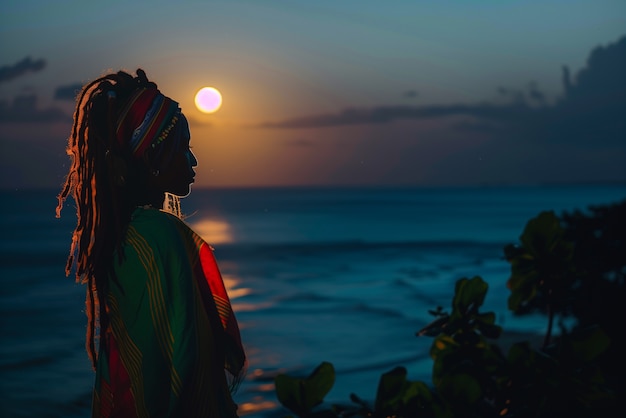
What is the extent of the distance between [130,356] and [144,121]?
0.52 m

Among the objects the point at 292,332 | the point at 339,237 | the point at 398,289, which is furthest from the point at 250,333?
the point at 339,237

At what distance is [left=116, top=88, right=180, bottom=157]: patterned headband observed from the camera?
1.69 metres

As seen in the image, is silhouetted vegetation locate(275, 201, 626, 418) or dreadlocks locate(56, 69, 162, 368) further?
silhouetted vegetation locate(275, 201, 626, 418)

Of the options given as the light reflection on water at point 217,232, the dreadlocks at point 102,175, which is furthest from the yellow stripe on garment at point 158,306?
the light reflection on water at point 217,232

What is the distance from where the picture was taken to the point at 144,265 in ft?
5.38

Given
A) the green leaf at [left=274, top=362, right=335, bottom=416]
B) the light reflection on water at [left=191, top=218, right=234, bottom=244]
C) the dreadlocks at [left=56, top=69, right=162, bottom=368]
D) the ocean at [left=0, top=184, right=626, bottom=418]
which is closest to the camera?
the dreadlocks at [left=56, top=69, right=162, bottom=368]

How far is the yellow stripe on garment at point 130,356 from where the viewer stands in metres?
1.62

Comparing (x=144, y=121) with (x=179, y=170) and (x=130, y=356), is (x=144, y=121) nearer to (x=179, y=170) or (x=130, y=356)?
(x=179, y=170)

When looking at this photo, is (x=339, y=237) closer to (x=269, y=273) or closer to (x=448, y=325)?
(x=269, y=273)

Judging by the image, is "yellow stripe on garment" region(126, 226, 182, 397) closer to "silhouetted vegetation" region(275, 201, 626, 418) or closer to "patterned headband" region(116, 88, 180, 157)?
"patterned headband" region(116, 88, 180, 157)

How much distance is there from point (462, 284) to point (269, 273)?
34843mm

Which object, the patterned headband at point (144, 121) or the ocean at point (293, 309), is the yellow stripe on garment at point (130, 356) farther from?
the ocean at point (293, 309)

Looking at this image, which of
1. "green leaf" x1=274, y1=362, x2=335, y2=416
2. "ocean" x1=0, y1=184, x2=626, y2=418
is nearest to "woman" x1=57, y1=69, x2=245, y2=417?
"green leaf" x1=274, y1=362, x2=335, y2=416

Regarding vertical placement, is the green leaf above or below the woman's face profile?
below
